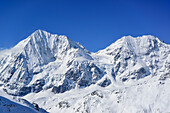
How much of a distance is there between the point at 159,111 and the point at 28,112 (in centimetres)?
8139

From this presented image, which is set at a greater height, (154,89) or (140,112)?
(154,89)

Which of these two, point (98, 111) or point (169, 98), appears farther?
point (98, 111)

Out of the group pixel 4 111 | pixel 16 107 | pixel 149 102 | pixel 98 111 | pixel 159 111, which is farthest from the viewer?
pixel 98 111

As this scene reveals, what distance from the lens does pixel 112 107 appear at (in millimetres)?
190000

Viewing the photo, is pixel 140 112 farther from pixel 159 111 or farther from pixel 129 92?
pixel 129 92

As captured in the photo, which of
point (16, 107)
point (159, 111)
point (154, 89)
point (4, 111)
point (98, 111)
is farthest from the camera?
point (98, 111)

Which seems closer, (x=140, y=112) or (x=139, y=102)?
(x=140, y=112)

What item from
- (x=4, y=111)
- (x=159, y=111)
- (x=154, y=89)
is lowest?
(x=4, y=111)

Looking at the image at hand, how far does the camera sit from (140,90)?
193m

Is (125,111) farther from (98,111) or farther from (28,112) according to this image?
(28,112)

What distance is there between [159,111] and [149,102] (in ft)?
45.5

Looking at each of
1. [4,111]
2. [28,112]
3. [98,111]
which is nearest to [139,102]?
[98,111]

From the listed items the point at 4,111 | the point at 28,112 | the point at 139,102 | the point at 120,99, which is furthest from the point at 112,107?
the point at 4,111

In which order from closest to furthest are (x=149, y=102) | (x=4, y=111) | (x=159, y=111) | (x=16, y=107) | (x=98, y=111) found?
1. (x=4, y=111)
2. (x=16, y=107)
3. (x=159, y=111)
4. (x=149, y=102)
5. (x=98, y=111)
